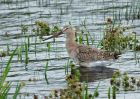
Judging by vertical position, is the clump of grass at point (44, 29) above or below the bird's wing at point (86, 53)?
above

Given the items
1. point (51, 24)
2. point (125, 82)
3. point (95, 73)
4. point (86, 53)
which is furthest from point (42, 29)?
point (125, 82)

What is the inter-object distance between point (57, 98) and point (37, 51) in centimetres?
447

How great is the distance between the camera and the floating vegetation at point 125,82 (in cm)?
1214

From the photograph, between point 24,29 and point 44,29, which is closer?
point 44,29

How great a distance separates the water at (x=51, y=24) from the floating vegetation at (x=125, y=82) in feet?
0.63

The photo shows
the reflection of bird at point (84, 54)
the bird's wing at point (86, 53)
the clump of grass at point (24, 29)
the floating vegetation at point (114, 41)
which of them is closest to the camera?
the reflection of bird at point (84, 54)

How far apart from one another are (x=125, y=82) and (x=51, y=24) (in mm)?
6639

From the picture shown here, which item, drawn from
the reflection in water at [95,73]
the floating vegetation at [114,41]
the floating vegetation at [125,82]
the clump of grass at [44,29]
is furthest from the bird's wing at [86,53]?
the clump of grass at [44,29]

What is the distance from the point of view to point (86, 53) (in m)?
14.4

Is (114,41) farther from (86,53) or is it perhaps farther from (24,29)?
(24,29)

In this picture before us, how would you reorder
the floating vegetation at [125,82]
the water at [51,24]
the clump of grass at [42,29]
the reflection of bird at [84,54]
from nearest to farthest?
1. the floating vegetation at [125,82]
2. the water at [51,24]
3. the reflection of bird at [84,54]
4. the clump of grass at [42,29]

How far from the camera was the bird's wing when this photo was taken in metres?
14.4

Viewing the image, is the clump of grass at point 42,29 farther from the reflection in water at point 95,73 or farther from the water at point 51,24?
the reflection in water at point 95,73

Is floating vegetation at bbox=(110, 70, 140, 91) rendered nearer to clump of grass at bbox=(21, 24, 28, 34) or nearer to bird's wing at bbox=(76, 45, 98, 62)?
bird's wing at bbox=(76, 45, 98, 62)
